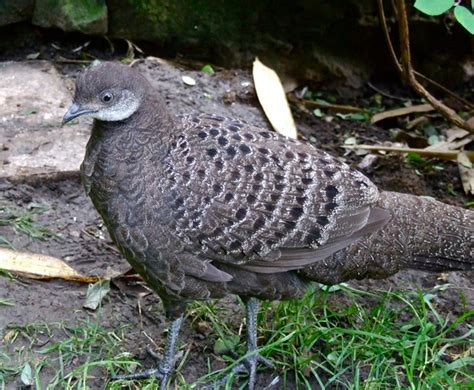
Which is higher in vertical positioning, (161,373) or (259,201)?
(259,201)

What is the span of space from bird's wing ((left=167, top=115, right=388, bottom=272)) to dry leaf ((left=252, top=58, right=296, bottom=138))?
1.73 meters

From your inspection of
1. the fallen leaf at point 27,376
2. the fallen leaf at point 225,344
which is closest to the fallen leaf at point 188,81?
the fallen leaf at point 225,344

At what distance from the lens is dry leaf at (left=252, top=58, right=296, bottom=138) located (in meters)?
5.88

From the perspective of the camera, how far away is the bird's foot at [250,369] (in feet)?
13.8

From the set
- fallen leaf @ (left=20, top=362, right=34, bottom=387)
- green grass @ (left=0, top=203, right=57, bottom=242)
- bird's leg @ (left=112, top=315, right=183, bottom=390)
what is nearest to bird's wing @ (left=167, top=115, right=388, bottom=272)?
bird's leg @ (left=112, top=315, right=183, bottom=390)

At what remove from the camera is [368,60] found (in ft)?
22.5

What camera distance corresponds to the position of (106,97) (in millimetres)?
3863

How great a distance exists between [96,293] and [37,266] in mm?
379

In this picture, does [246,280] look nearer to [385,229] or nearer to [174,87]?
[385,229]

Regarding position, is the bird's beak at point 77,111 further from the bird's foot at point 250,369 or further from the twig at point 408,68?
the twig at point 408,68

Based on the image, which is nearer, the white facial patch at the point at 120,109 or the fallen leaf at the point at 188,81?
Answer: the white facial patch at the point at 120,109

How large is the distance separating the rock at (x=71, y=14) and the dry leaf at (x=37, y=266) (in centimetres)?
223

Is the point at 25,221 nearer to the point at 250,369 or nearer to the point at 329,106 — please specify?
the point at 250,369

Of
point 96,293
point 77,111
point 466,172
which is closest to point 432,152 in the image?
point 466,172
